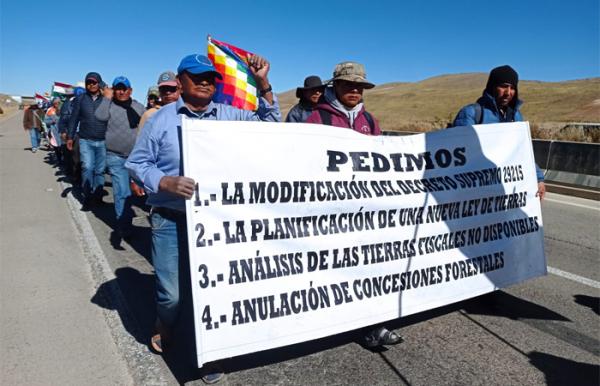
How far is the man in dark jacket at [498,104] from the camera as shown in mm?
3848

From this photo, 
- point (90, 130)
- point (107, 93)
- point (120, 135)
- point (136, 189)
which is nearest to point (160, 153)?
point (136, 189)

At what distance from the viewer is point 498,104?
400cm

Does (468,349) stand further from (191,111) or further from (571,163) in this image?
(571,163)

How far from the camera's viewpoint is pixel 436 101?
59.9m

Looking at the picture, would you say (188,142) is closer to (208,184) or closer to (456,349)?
(208,184)

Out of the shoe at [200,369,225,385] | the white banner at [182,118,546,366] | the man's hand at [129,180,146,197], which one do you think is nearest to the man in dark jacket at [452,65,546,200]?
the white banner at [182,118,546,366]

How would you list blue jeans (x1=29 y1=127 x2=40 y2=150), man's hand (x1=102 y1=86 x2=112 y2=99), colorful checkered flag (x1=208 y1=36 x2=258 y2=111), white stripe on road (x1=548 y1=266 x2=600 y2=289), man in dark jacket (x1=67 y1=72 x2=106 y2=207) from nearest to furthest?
colorful checkered flag (x1=208 y1=36 x2=258 y2=111) < white stripe on road (x1=548 y1=266 x2=600 y2=289) < man in dark jacket (x1=67 y1=72 x2=106 y2=207) < man's hand (x1=102 y1=86 x2=112 y2=99) < blue jeans (x1=29 y1=127 x2=40 y2=150)

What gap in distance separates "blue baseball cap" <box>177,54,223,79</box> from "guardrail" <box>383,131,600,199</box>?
8951 mm

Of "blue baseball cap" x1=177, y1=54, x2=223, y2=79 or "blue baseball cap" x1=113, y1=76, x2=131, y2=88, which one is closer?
"blue baseball cap" x1=177, y1=54, x2=223, y2=79

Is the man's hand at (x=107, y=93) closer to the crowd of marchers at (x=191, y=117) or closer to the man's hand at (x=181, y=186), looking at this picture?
the crowd of marchers at (x=191, y=117)

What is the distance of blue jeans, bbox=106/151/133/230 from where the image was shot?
5.67 metres

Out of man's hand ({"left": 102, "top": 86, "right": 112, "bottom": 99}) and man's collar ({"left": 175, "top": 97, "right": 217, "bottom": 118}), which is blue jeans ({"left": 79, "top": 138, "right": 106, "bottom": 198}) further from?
man's collar ({"left": 175, "top": 97, "right": 217, "bottom": 118})

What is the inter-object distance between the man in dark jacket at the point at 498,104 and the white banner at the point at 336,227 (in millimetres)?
233

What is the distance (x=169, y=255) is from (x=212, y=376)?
2.54 ft
